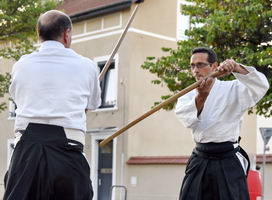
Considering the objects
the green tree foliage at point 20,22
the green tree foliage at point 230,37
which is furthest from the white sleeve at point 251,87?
the green tree foliage at point 20,22

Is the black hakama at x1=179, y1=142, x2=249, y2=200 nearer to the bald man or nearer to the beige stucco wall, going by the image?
the bald man

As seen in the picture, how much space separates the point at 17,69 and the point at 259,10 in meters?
9.78

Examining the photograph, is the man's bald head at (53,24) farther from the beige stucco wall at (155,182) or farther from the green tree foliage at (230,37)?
the beige stucco wall at (155,182)

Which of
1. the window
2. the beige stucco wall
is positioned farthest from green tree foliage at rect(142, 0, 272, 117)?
the window

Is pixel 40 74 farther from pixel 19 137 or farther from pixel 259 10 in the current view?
pixel 259 10

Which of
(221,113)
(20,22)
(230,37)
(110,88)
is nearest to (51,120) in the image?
(221,113)

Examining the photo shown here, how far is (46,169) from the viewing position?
3596mm

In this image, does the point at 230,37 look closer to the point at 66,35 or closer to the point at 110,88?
the point at 110,88

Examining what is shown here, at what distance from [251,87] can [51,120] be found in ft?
5.37

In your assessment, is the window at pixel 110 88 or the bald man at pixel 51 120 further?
the window at pixel 110 88

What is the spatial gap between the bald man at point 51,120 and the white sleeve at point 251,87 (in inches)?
51.5

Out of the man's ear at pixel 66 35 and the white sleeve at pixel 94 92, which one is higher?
the man's ear at pixel 66 35

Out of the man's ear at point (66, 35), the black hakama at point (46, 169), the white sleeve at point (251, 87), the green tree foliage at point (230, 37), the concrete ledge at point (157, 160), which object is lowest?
the black hakama at point (46, 169)

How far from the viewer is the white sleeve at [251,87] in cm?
450
